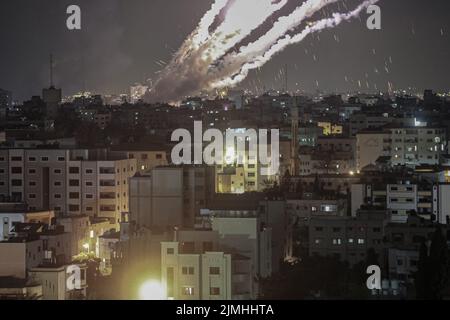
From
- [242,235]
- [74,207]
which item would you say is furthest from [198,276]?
[74,207]

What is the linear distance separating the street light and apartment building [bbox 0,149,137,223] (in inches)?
157

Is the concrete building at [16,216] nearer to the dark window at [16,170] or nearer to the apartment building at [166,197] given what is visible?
the apartment building at [166,197]

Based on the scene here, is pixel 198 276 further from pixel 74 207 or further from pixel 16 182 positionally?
pixel 16 182

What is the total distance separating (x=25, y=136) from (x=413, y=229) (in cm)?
697

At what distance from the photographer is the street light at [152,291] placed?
637cm

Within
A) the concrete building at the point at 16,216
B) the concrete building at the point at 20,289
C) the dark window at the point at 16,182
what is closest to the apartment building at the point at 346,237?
the concrete building at the point at 16,216

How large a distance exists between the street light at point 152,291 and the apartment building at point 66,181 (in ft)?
13.1

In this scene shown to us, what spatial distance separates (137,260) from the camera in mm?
7055

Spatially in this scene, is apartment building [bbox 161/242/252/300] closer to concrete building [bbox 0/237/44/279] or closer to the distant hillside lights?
concrete building [bbox 0/237/44/279]

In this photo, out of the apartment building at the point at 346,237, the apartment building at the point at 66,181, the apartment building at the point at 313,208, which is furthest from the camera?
the apartment building at the point at 66,181
